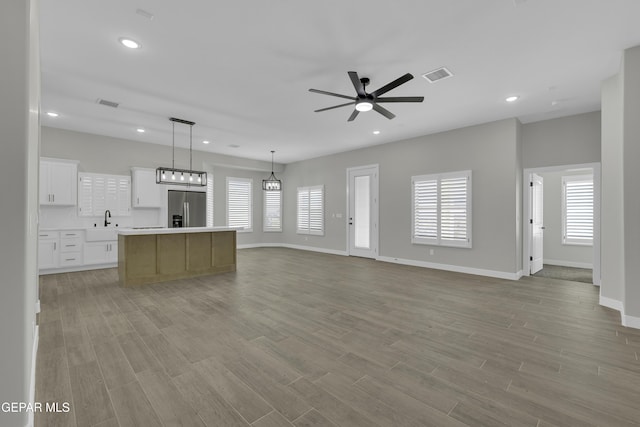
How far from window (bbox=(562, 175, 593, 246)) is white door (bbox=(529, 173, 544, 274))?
1.19 m

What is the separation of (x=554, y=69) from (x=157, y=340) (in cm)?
573

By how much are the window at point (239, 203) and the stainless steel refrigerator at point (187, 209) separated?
1.28 meters

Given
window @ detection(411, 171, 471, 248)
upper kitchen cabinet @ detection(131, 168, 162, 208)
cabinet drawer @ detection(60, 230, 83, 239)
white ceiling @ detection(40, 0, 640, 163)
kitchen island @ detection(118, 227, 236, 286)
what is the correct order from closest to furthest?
1. white ceiling @ detection(40, 0, 640, 163)
2. kitchen island @ detection(118, 227, 236, 286)
3. cabinet drawer @ detection(60, 230, 83, 239)
4. window @ detection(411, 171, 471, 248)
5. upper kitchen cabinet @ detection(131, 168, 162, 208)

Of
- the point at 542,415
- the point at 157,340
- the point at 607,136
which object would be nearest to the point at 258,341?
the point at 157,340

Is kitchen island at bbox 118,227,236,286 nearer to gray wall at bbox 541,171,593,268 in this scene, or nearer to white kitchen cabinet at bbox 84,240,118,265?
white kitchen cabinet at bbox 84,240,118,265


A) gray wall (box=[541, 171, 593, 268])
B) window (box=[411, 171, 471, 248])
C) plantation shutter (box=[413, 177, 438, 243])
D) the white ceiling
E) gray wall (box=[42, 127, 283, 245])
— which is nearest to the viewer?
the white ceiling

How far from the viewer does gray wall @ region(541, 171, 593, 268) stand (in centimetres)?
692

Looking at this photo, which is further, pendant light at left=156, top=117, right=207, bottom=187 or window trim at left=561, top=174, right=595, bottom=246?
window trim at left=561, top=174, right=595, bottom=246

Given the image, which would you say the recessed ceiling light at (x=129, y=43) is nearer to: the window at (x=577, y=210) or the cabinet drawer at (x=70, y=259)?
the cabinet drawer at (x=70, y=259)

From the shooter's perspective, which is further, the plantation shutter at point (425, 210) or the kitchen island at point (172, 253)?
the plantation shutter at point (425, 210)

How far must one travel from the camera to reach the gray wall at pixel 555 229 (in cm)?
692

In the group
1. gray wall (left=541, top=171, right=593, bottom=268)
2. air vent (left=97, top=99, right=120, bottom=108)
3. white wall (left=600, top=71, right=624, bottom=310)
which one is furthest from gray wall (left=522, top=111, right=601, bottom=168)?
air vent (left=97, top=99, right=120, bottom=108)

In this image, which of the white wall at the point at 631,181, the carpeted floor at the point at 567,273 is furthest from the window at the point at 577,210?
the white wall at the point at 631,181

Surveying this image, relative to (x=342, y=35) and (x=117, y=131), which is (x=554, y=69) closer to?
(x=342, y=35)
